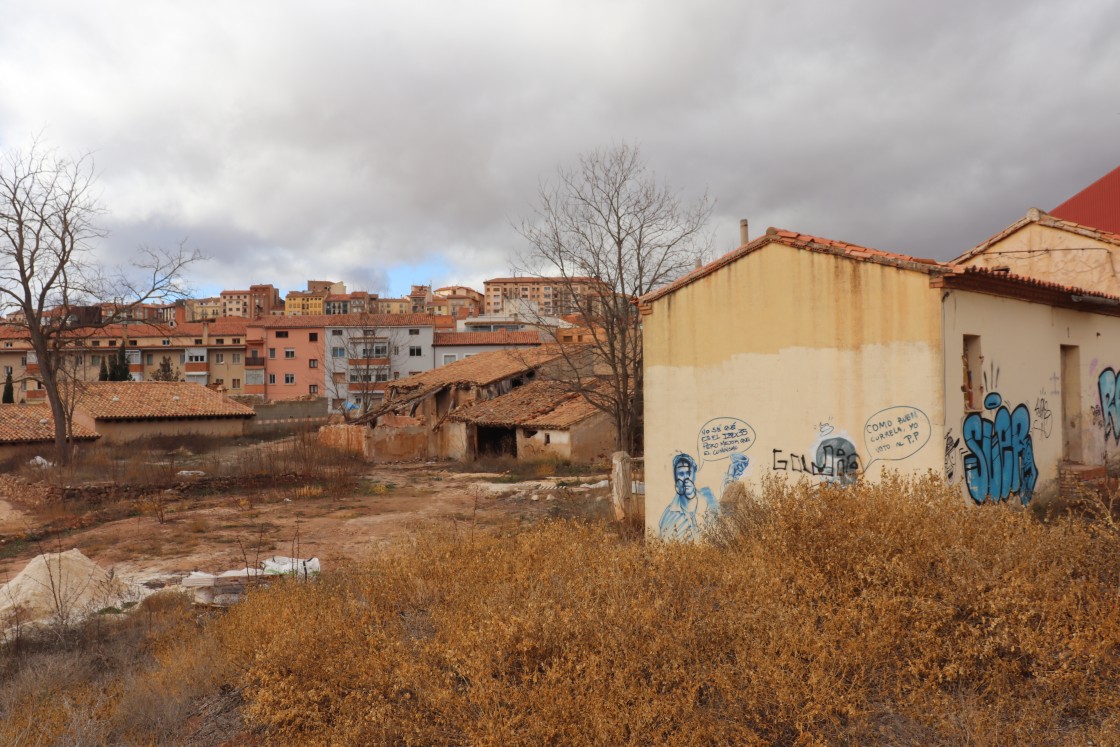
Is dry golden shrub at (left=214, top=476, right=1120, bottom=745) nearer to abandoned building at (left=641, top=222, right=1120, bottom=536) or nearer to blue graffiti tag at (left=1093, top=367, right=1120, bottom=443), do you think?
abandoned building at (left=641, top=222, right=1120, bottom=536)

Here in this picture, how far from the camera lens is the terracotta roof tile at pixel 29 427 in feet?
97.6

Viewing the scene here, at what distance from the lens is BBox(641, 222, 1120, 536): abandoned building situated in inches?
354

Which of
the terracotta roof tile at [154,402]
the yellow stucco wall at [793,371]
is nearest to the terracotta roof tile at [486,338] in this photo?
the terracotta roof tile at [154,402]

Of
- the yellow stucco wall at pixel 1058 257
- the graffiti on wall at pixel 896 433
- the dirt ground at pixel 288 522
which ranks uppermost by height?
the yellow stucco wall at pixel 1058 257

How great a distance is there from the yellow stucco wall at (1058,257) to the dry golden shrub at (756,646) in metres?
11.7

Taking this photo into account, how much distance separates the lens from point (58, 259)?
2430 cm

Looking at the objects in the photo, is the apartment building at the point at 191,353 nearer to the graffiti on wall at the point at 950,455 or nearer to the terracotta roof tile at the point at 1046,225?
the terracotta roof tile at the point at 1046,225

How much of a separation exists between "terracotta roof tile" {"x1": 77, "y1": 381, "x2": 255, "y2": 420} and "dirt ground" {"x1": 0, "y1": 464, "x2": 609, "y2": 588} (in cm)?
1696

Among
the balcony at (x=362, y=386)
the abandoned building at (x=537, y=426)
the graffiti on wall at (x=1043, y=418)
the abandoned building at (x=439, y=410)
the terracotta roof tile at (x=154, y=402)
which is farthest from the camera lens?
the balcony at (x=362, y=386)

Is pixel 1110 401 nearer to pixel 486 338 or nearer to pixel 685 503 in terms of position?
pixel 685 503

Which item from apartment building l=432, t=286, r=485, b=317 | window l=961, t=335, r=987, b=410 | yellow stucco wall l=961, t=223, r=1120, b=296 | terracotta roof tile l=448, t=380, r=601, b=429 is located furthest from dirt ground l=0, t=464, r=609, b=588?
apartment building l=432, t=286, r=485, b=317

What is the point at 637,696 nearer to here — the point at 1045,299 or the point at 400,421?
the point at 1045,299

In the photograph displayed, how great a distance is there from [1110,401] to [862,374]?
6.59 m

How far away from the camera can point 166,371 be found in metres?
65.9
